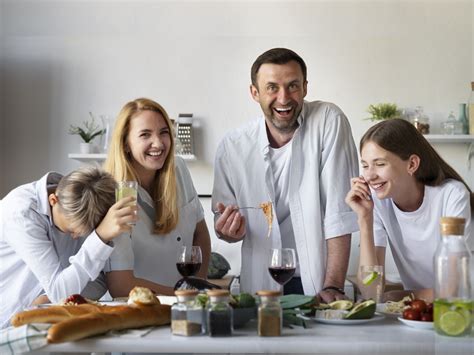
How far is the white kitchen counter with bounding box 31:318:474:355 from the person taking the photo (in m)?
1.40

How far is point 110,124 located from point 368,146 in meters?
2.62

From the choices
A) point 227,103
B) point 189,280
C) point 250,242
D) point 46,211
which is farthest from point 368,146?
point 227,103

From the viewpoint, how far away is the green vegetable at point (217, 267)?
14.3 ft

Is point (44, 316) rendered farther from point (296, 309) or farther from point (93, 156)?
point (93, 156)

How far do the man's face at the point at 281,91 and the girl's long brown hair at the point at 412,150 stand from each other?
318 millimetres

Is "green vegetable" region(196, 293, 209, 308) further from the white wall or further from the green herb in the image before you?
the green herb

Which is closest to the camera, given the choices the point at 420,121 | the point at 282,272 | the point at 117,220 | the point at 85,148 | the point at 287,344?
the point at 287,344

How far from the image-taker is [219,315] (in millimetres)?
1455

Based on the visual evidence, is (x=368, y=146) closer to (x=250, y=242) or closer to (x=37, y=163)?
(x=250, y=242)

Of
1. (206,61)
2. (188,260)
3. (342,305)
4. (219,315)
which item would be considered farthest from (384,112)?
(219,315)

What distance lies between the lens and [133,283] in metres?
2.29

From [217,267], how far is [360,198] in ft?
6.93

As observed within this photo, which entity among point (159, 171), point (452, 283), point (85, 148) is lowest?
point (452, 283)

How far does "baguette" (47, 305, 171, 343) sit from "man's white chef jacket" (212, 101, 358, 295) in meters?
1.07
